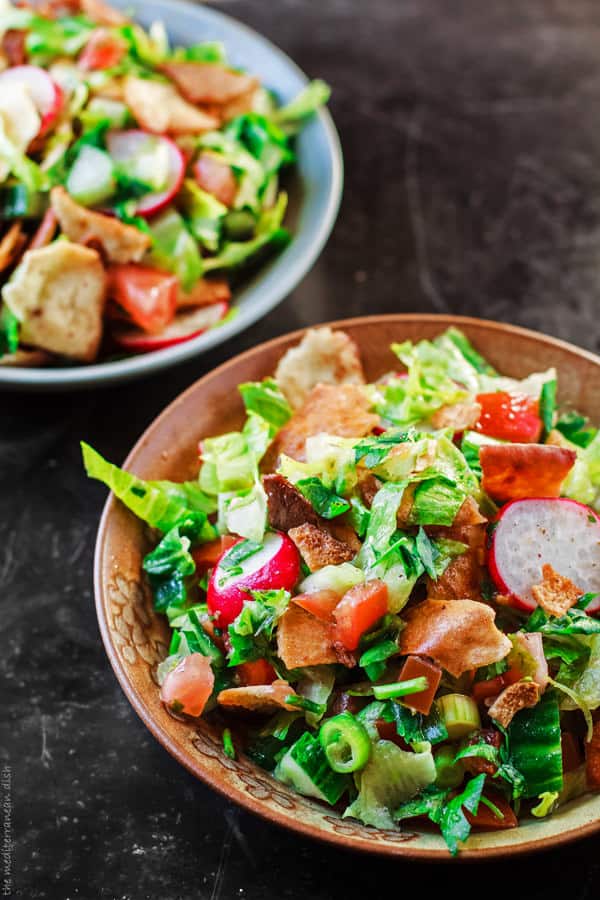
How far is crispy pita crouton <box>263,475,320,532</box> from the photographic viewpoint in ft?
6.12

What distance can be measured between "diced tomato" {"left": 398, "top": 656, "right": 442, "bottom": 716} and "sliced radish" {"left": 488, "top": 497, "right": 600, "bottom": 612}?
24cm

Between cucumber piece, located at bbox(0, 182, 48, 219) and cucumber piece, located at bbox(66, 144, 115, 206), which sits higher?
cucumber piece, located at bbox(66, 144, 115, 206)

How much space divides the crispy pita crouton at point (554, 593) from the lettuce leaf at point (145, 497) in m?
0.70

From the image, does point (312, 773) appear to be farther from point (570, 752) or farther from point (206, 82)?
point (206, 82)

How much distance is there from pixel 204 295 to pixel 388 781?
1574 millimetres

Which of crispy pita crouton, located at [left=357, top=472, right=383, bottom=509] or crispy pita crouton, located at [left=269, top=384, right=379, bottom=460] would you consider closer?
crispy pita crouton, located at [left=357, top=472, right=383, bottom=509]

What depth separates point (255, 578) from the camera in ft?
5.96

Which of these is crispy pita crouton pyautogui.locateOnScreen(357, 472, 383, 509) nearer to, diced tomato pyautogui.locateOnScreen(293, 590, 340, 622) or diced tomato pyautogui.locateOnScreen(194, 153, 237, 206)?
diced tomato pyautogui.locateOnScreen(293, 590, 340, 622)

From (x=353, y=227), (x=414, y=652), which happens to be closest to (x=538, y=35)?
(x=353, y=227)

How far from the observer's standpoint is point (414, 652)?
66.6 inches

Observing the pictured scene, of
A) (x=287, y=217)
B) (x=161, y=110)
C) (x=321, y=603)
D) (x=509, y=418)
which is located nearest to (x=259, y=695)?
(x=321, y=603)

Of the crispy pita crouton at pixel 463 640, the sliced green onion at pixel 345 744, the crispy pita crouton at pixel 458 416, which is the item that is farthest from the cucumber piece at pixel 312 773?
the crispy pita crouton at pixel 458 416

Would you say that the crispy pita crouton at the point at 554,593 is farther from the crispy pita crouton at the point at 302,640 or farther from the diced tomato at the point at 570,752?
the crispy pita crouton at the point at 302,640

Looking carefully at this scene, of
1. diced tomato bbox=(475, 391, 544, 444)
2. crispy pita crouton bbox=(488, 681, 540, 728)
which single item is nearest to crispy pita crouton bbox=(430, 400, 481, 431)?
diced tomato bbox=(475, 391, 544, 444)
